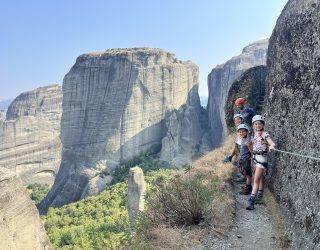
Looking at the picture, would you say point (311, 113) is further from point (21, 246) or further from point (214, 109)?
point (214, 109)

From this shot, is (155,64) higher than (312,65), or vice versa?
(155,64)

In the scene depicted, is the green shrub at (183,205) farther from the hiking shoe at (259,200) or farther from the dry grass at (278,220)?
the dry grass at (278,220)

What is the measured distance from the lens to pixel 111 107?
51531 mm

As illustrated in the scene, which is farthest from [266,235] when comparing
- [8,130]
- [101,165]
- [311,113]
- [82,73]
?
[8,130]

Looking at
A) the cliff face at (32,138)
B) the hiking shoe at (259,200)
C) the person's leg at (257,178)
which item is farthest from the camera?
the cliff face at (32,138)

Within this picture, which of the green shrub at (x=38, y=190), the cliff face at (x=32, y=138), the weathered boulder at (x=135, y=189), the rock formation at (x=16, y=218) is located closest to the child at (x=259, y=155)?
the rock formation at (x=16, y=218)

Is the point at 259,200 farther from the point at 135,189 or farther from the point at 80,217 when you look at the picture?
the point at 80,217

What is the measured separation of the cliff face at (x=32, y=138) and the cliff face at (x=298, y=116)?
6145 cm

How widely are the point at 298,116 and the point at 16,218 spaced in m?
8.67

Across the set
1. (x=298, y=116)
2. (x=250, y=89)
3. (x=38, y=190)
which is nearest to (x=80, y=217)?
(x=250, y=89)

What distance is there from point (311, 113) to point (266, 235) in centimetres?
160

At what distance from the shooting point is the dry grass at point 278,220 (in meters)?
4.42

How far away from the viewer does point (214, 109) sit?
64.0 metres

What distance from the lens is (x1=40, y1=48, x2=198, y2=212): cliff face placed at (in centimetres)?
4994
